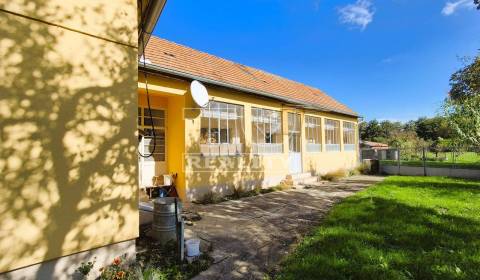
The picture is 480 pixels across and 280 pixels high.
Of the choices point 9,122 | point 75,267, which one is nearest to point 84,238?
point 75,267

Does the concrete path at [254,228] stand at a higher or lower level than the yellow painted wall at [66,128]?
lower

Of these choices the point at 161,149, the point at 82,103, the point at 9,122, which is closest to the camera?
the point at 9,122

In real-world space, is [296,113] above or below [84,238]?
above

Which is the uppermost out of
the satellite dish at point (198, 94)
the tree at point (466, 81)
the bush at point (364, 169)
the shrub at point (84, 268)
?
the tree at point (466, 81)

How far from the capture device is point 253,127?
462 inches

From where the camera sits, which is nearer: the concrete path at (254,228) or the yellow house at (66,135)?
the yellow house at (66,135)

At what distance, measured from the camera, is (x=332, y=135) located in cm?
1808

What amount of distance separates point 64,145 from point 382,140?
55.6m

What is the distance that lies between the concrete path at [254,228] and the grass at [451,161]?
10.3m

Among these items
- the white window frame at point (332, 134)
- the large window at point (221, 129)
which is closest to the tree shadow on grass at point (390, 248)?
the large window at point (221, 129)

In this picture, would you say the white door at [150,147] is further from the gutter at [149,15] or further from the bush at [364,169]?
the bush at [364,169]

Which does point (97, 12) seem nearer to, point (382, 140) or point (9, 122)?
point (9, 122)

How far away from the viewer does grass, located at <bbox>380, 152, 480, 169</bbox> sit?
1596 cm

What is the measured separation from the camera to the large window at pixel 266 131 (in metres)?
11.8
